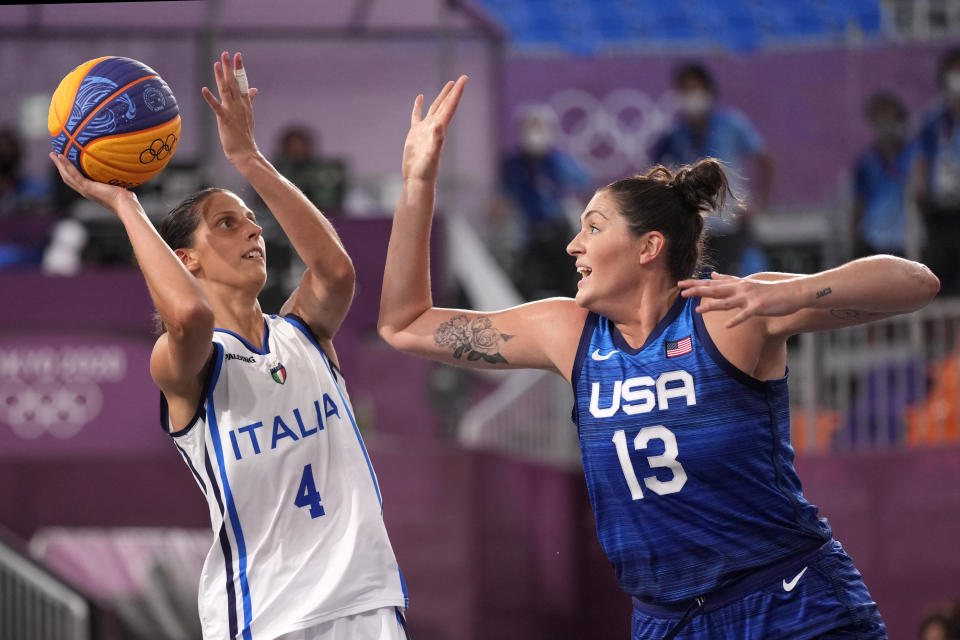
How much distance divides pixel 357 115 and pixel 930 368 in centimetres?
725

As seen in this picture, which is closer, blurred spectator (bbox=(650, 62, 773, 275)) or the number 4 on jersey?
the number 4 on jersey

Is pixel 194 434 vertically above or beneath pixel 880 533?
above

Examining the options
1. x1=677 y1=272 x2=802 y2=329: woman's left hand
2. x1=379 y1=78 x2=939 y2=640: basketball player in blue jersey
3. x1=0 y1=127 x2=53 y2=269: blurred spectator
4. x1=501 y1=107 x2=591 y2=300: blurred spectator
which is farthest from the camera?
x1=501 y1=107 x2=591 y2=300: blurred spectator

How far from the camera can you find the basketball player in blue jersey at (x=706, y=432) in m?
3.01

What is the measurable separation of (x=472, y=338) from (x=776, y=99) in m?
11.2

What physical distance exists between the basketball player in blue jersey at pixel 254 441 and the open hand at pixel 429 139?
1.25ft

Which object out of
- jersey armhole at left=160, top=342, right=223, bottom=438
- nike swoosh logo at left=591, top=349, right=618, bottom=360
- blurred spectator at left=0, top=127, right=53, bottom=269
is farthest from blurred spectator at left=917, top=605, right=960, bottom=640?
blurred spectator at left=0, top=127, right=53, bottom=269

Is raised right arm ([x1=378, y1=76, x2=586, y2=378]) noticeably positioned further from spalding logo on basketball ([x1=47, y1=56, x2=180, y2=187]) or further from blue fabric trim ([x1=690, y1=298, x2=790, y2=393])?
spalding logo on basketball ([x1=47, y1=56, x2=180, y2=187])

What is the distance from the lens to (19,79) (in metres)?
12.5

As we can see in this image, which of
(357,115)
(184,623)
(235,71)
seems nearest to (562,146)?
(357,115)

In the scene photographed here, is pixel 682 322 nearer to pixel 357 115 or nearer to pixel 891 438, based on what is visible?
pixel 891 438

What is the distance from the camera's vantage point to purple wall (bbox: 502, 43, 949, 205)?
13.6m

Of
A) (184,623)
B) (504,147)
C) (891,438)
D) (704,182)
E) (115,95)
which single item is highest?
(504,147)

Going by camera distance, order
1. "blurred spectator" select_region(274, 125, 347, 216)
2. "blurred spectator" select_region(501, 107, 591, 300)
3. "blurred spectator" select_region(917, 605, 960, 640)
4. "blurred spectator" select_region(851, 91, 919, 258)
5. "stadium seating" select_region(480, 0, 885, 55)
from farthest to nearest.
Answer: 1. "stadium seating" select_region(480, 0, 885, 55)
2. "blurred spectator" select_region(501, 107, 591, 300)
3. "blurred spectator" select_region(851, 91, 919, 258)
4. "blurred spectator" select_region(274, 125, 347, 216)
5. "blurred spectator" select_region(917, 605, 960, 640)
